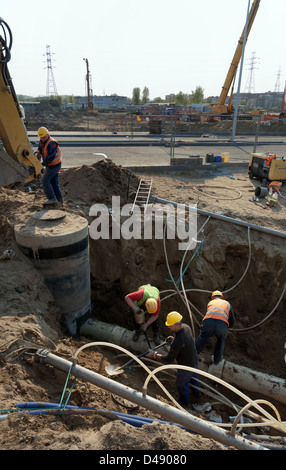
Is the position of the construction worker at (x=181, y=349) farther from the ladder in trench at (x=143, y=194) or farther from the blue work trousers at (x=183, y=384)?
the ladder in trench at (x=143, y=194)

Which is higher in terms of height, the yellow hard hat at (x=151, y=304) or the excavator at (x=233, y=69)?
the excavator at (x=233, y=69)

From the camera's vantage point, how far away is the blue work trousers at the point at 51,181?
279 inches

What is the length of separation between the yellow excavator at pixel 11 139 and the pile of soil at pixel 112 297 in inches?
20.3

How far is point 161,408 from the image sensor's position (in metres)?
3.30

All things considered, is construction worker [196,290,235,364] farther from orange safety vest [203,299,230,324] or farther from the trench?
the trench

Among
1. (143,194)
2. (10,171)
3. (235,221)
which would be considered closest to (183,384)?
(235,221)

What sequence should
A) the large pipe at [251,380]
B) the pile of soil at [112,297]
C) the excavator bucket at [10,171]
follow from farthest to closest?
the excavator bucket at [10,171], the large pipe at [251,380], the pile of soil at [112,297]

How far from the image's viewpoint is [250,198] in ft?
36.2

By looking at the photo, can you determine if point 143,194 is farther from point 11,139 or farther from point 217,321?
point 217,321

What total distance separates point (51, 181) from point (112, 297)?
10.4 feet

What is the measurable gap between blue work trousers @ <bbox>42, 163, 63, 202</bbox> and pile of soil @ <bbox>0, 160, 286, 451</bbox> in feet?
1.29

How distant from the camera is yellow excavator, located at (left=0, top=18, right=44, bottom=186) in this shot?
7.56 m

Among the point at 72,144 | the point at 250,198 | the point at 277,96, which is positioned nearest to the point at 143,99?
the point at 277,96

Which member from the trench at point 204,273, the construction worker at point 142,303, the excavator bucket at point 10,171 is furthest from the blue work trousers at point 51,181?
the construction worker at point 142,303
